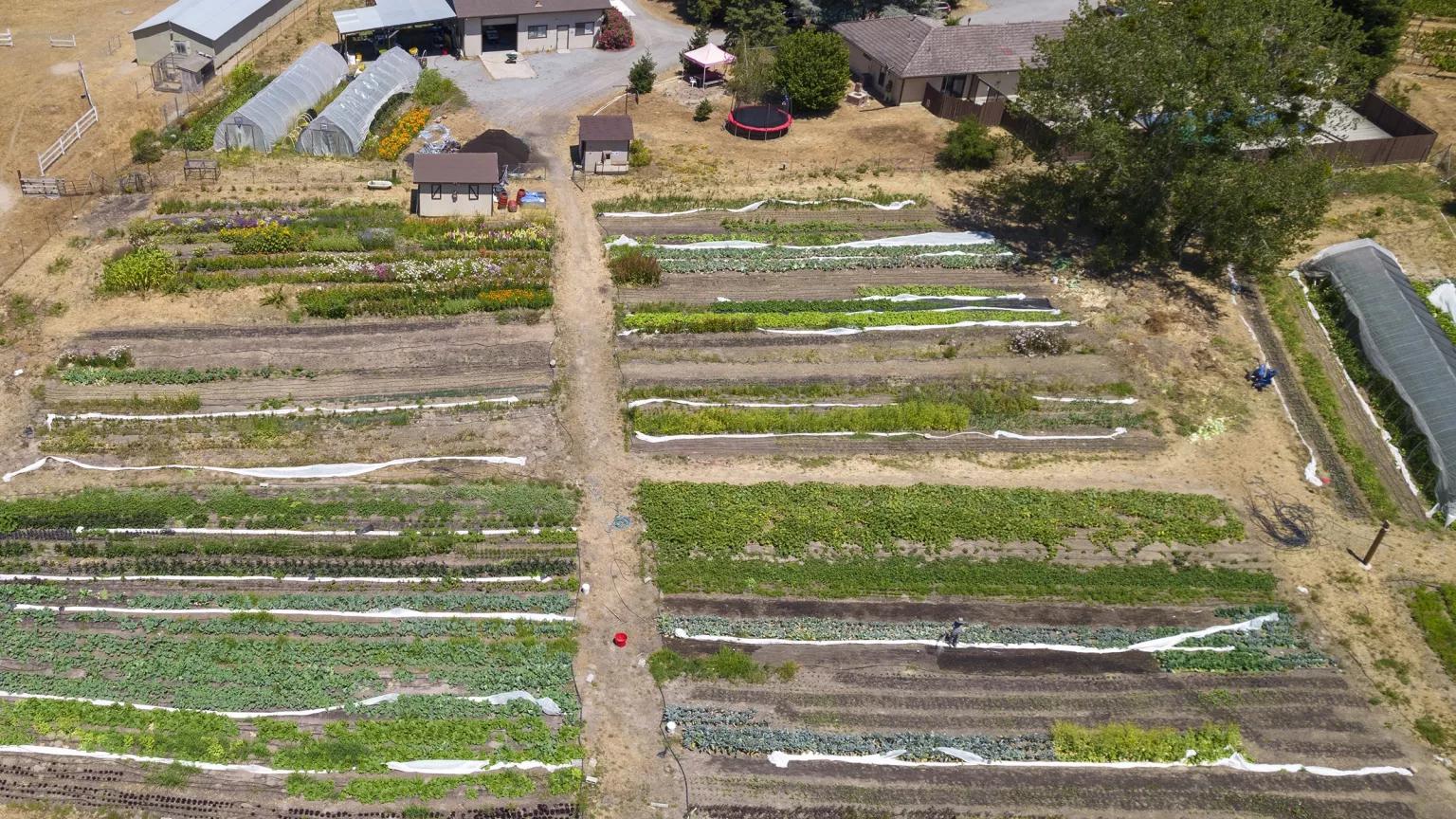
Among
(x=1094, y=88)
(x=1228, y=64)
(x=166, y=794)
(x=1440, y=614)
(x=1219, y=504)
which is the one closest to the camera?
(x=166, y=794)

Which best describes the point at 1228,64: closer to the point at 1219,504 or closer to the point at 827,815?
the point at 1219,504

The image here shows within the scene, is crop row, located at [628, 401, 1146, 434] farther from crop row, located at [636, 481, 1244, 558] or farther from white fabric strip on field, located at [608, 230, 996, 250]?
white fabric strip on field, located at [608, 230, 996, 250]

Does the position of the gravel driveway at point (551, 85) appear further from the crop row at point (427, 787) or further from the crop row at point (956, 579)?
the crop row at point (427, 787)

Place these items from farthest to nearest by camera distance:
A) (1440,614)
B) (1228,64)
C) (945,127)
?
(945,127), (1228,64), (1440,614)

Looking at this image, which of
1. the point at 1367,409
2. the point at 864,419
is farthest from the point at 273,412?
the point at 1367,409

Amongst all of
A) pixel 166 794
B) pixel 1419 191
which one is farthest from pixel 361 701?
pixel 1419 191
